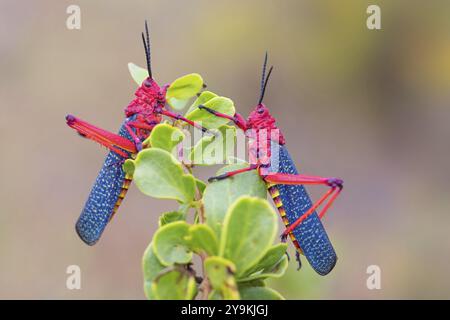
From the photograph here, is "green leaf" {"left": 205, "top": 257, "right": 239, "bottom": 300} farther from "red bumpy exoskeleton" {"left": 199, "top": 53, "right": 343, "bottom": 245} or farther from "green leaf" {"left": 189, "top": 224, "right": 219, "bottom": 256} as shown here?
"red bumpy exoskeleton" {"left": 199, "top": 53, "right": 343, "bottom": 245}

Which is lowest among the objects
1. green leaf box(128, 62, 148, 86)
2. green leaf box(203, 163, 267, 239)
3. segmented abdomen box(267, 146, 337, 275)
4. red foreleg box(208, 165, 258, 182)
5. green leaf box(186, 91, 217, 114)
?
segmented abdomen box(267, 146, 337, 275)

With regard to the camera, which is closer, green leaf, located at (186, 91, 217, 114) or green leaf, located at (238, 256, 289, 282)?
green leaf, located at (238, 256, 289, 282)

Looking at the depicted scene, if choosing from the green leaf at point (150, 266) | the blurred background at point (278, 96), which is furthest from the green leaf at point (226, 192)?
the blurred background at point (278, 96)

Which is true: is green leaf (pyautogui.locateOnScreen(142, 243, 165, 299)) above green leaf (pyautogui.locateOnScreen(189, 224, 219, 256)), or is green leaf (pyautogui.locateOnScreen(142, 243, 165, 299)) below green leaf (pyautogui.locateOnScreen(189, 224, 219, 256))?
below

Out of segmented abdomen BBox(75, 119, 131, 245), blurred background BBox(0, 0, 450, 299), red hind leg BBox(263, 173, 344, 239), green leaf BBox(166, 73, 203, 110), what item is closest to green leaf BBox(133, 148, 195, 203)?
green leaf BBox(166, 73, 203, 110)

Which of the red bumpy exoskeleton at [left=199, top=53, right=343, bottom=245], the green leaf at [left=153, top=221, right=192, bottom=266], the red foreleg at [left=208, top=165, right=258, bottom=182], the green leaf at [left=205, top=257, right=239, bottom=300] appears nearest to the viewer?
the green leaf at [left=205, top=257, right=239, bottom=300]
